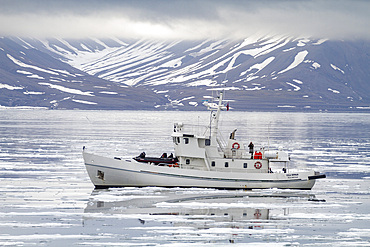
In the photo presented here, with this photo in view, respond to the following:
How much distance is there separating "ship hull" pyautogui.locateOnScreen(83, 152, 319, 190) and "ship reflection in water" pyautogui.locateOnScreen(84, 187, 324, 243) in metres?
0.77

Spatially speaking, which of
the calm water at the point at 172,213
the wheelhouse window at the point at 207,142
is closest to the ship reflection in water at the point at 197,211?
the calm water at the point at 172,213

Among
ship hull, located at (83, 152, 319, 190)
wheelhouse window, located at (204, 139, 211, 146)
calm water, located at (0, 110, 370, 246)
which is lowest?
calm water, located at (0, 110, 370, 246)

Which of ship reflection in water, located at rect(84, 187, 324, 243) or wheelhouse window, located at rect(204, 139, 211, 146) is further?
wheelhouse window, located at rect(204, 139, 211, 146)

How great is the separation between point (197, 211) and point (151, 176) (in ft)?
29.6

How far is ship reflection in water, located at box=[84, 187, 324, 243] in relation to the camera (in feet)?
99.2

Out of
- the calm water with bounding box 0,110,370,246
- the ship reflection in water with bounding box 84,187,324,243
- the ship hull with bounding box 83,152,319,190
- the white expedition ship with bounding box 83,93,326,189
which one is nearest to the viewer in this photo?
the calm water with bounding box 0,110,370,246

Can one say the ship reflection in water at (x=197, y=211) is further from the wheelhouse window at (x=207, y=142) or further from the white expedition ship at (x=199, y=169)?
the wheelhouse window at (x=207, y=142)

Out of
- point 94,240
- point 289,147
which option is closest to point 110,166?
point 94,240

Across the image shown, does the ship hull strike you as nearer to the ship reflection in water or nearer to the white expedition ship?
the white expedition ship

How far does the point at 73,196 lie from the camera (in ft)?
134

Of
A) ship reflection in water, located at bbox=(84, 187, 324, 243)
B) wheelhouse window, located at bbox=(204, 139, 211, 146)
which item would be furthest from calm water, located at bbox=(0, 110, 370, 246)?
wheelhouse window, located at bbox=(204, 139, 211, 146)

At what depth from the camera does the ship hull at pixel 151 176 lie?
147ft

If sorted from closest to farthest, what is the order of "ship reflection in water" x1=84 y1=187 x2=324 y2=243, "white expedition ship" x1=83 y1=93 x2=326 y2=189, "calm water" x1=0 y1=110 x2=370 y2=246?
"calm water" x1=0 y1=110 x2=370 y2=246 < "ship reflection in water" x1=84 y1=187 x2=324 y2=243 < "white expedition ship" x1=83 y1=93 x2=326 y2=189

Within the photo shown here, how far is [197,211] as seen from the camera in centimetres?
3628
